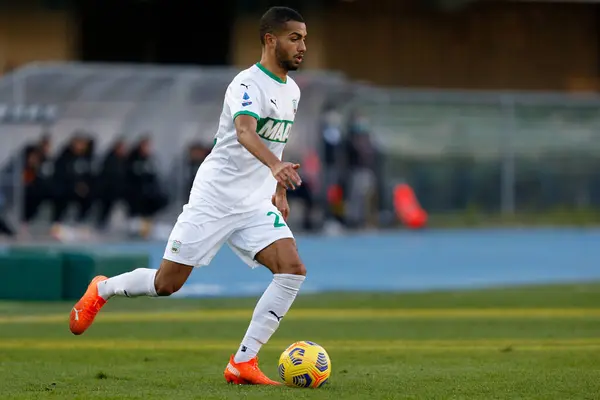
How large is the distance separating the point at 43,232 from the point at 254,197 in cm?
1934

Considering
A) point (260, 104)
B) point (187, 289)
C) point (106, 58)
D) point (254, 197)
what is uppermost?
point (106, 58)

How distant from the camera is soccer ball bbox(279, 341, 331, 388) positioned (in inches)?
328

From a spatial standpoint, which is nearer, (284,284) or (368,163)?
(284,284)

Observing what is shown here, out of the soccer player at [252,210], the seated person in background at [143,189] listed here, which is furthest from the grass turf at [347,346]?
the seated person in background at [143,189]

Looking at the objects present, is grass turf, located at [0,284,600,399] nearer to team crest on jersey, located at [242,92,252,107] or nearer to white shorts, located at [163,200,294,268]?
white shorts, located at [163,200,294,268]

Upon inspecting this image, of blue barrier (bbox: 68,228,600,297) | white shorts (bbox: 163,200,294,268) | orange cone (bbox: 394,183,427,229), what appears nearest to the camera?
white shorts (bbox: 163,200,294,268)

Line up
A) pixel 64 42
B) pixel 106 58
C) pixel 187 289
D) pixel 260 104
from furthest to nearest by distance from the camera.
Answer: pixel 106 58
pixel 64 42
pixel 187 289
pixel 260 104

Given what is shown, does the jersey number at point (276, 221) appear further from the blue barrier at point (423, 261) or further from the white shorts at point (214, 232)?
the blue barrier at point (423, 261)

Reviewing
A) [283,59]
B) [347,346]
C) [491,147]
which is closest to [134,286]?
[283,59]

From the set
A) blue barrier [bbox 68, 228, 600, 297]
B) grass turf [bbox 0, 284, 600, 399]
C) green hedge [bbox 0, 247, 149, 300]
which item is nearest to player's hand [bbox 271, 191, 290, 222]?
grass turf [bbox 0, 284, 600, 399]

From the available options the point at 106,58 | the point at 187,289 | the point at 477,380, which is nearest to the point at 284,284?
the point at 477,380

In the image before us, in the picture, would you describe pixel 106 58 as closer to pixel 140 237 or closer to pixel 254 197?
pixel 140 237

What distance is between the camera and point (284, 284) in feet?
27.4

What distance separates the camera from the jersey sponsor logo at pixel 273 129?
8422 millimetres
